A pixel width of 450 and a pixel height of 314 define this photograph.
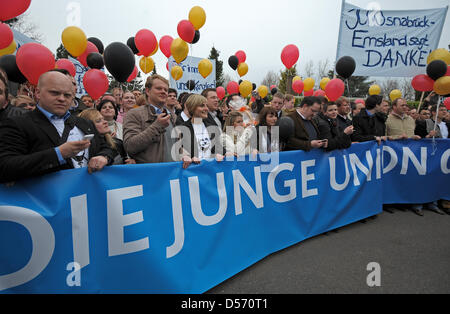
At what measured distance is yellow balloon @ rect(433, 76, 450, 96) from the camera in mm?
4500

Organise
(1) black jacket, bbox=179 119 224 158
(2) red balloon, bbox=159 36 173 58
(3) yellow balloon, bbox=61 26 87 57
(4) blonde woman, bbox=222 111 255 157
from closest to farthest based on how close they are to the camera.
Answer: (1) black jacket, bbox=179 119 224 158
(4) blonde woman, bbox=222 111 255 157
(3) yellow balloon, bbox=61 26 87 57
(2) red balloon, bbox=159 36 173 58

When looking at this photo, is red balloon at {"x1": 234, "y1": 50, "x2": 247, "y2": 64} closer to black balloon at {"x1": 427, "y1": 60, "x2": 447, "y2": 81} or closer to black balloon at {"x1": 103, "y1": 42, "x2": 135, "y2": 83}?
black balloon at {"x1": 427, "y1": 60, "x2": 447, "y2": 81}

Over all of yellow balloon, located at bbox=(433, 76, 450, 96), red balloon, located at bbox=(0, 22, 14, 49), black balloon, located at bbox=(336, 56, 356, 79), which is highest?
red balloon, located at bbox=(0, 22, 14, 49)

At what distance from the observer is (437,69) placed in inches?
179

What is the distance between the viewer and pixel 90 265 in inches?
73.4

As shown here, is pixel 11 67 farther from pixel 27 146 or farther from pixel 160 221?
pixel 160 221

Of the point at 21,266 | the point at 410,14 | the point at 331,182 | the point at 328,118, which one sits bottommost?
the point at 331,182

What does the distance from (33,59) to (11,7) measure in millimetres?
751

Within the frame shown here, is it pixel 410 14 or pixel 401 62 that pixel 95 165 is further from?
pixel 410 14

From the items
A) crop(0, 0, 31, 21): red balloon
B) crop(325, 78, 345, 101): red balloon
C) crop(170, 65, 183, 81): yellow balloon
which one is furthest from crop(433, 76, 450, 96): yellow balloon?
crop(0, 0, 31, 21): red balloon

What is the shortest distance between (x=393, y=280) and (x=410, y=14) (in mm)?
5859

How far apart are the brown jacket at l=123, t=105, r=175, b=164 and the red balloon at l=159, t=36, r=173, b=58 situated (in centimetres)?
628

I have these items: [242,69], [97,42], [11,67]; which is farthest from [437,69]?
[97,42]
